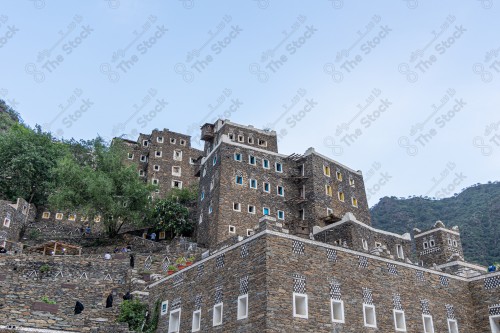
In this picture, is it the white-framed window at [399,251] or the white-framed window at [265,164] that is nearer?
the white-framed window at [399,251]

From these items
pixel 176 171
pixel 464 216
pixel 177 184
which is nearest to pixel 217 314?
pixel 177 184

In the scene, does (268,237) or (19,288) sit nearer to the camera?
(268,237)

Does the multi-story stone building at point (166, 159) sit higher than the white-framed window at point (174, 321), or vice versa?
the multi-story stone building at point (166, 159)

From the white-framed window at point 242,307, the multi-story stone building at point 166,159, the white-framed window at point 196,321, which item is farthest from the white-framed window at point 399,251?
the multi-story stone building at point 166,159

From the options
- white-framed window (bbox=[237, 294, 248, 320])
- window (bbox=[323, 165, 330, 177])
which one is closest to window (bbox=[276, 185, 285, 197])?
window (bbox=[323, 165, 330, 177])

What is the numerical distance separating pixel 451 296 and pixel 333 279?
836cm

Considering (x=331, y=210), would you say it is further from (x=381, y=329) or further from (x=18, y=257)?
(x=18, y=257)

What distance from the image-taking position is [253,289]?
60.5ft

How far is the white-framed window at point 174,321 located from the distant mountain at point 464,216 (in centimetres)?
4779

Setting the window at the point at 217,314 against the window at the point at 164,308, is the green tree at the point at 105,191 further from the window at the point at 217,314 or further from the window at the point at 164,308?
the window at the point at 217,314

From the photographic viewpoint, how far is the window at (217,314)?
1992 cm

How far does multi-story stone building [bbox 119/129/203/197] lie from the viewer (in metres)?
57.2

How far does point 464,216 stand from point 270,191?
49265 mm

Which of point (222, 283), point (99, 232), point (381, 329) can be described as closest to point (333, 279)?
point (381, 329)
